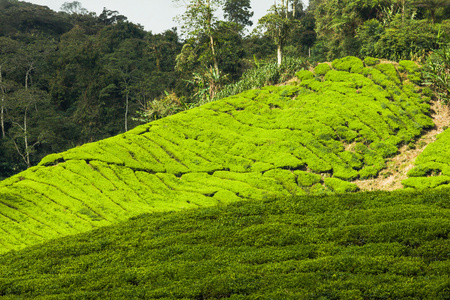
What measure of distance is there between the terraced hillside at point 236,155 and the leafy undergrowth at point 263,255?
230 centimetres

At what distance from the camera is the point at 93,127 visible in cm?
3691

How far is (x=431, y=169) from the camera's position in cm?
1302

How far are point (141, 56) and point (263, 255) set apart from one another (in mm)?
39488

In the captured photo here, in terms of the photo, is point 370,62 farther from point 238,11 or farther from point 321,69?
point 238,11

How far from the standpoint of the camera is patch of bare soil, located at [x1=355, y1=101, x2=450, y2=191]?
13391mm

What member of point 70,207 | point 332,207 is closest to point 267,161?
point 332,207

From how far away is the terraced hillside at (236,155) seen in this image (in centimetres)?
1174

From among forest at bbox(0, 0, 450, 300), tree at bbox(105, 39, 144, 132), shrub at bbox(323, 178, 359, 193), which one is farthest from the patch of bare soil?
tree at bbox(105, 39, 144, 132)

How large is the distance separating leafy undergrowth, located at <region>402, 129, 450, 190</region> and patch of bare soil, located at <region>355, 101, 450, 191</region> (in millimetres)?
330

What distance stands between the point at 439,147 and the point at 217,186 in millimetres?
7702

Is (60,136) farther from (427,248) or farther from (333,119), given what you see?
(427,248)

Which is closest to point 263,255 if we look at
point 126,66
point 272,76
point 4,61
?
point 272,76

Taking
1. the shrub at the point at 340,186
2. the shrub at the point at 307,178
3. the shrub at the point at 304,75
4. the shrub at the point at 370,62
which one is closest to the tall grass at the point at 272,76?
the shrub at the point at 304,75

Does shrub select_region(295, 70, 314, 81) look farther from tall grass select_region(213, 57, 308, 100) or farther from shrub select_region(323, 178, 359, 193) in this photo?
shrub select_region(323, 178, 359, 193)
